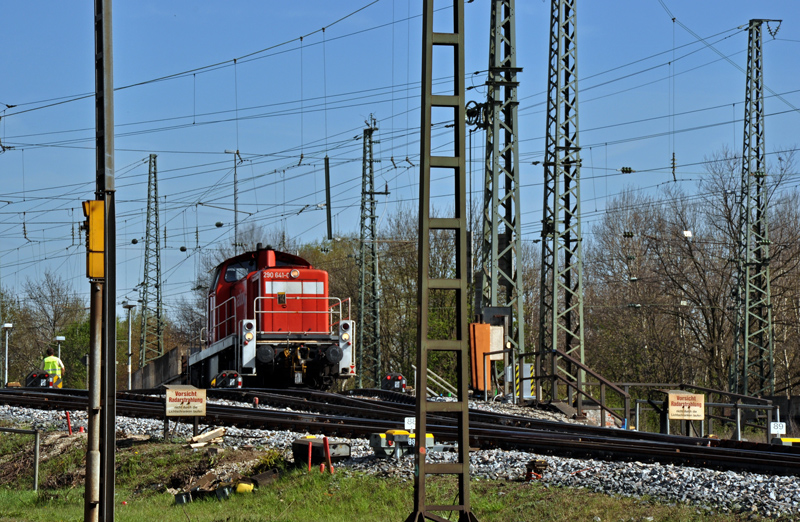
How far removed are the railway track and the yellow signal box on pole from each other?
5298 millimetres

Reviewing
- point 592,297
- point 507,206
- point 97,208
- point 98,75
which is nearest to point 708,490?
point 97,208

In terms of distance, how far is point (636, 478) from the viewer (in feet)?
29.0

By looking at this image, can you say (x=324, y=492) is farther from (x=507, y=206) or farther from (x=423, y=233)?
(x=507, y=206)

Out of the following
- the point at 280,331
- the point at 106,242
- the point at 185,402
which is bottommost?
the point at 185,402

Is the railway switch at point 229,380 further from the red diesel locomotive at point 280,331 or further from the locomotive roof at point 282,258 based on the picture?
the locomotive roof at point 282,258

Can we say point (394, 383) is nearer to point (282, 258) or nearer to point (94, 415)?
point (282, 258)

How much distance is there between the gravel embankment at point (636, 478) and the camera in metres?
7.67

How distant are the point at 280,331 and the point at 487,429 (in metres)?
11.4

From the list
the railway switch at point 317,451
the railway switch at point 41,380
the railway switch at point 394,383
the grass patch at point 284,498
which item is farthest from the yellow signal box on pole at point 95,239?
the railway switch at point 394,383

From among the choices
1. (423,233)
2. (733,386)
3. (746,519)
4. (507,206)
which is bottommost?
(733,386)

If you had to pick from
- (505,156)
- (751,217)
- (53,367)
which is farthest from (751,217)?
(53,367)

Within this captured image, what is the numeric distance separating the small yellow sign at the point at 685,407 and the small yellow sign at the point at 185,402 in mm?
7163

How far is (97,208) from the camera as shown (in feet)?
29.5

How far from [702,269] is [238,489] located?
138 ft
